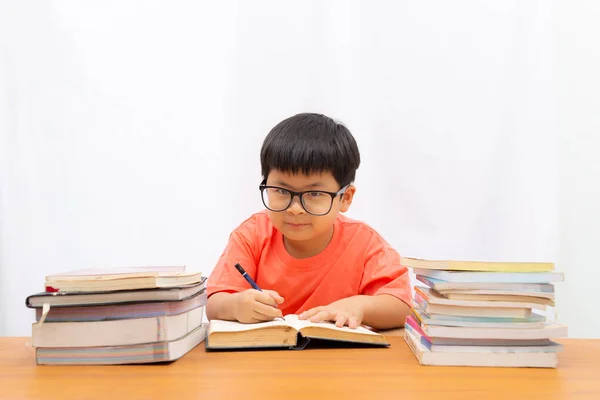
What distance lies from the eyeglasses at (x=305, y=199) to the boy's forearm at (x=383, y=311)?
0.75ft

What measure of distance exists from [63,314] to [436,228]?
1.41m

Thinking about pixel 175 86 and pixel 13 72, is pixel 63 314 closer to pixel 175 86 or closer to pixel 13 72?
pixel 175 86

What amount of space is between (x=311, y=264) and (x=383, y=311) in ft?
1.00

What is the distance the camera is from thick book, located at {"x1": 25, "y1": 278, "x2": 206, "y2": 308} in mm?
944

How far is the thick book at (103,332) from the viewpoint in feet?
3.11

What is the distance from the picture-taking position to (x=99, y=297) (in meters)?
0.95

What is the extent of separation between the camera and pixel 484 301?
3.15 feet

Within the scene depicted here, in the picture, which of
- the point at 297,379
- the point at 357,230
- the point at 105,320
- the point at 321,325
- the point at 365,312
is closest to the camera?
the point at 297,379

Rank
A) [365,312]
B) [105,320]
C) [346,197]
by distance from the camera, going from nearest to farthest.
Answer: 1. [105,320]
2. [365,312]
3. [346,197]

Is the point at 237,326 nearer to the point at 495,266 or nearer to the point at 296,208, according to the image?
the point at 296,208

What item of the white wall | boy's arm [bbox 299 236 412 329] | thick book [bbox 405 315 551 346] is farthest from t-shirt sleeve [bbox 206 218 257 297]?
the white wall

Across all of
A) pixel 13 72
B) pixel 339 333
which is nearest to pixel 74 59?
pixel 13 72

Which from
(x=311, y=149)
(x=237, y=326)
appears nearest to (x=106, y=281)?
(x=237, y=326)

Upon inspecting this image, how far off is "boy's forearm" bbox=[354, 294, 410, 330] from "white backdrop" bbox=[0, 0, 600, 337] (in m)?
0.67
